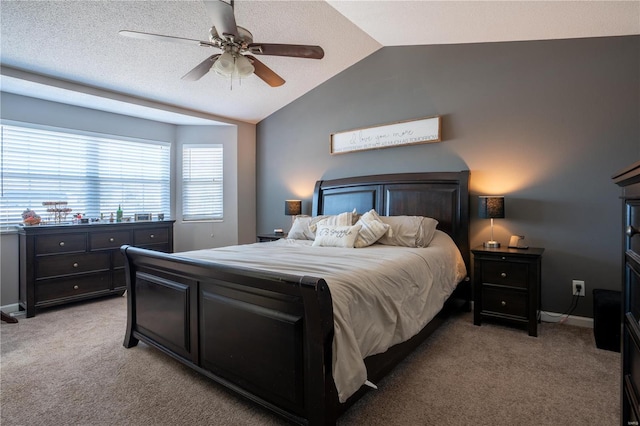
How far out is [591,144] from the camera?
2912 millimetres

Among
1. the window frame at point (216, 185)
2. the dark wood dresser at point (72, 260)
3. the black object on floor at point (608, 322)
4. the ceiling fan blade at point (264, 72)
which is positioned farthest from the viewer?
the window frame at point (216, 185)

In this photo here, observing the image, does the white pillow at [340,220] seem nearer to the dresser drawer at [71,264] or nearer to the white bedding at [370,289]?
the white bedding at [370,289]

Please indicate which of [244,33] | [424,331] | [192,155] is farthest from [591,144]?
[192,155]

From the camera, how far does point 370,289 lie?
5.97ft

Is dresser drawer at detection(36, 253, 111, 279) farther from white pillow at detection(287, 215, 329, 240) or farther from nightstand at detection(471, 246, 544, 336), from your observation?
nightstand at detection(471, 246, 544, 336)

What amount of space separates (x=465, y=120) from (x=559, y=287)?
1.91m

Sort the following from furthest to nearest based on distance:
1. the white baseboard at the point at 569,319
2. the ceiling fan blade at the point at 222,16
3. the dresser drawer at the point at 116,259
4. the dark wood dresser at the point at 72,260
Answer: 1. the dresser drawer at the point at 116,259
2. the dark wood dresser at the point at 72,260
3. the white baseboard at the point at 569,319
4. the ceiling fan blade at the point at 222,16

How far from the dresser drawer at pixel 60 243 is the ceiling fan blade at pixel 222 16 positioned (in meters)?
3.01

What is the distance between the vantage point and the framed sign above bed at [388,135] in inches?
146

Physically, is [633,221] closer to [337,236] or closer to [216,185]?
[337,236]

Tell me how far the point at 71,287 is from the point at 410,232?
380 centimetres

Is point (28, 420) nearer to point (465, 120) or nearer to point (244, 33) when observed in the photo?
point (244, 33)

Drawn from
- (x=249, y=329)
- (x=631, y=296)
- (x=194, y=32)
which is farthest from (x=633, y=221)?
(x=194, y=32)

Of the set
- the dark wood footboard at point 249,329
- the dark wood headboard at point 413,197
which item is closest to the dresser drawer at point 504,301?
the dark wood headboard at point 413,197
